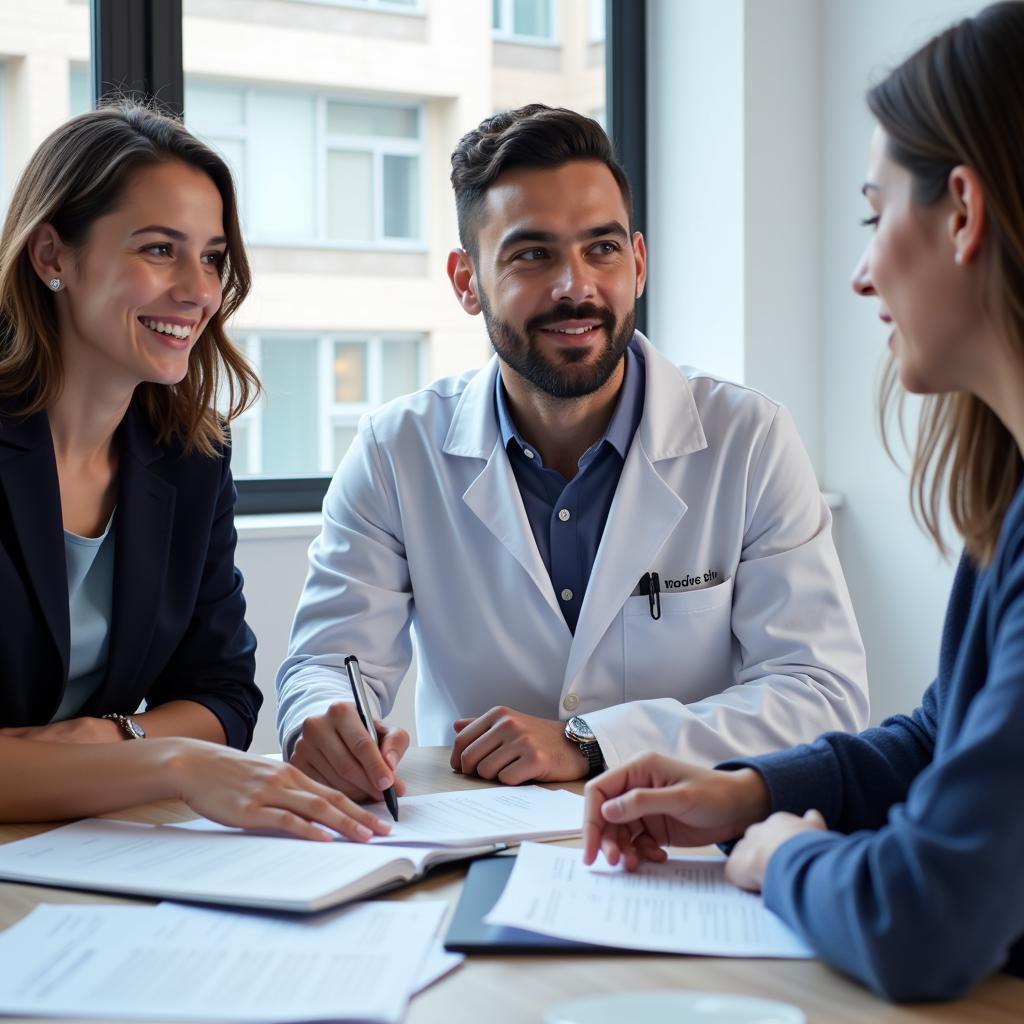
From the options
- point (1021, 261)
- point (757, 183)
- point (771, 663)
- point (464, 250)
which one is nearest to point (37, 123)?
point (464, 250)

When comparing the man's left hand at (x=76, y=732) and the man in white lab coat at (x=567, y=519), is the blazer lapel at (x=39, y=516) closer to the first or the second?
the man's left hand at (x=76, y=732)

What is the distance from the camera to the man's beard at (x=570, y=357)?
196 cm

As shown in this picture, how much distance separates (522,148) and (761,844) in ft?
4.10

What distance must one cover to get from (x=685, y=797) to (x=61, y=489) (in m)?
1.11

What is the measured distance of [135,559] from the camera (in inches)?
71.4

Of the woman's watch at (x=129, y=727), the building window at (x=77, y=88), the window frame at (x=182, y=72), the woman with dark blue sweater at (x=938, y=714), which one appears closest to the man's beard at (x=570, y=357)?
the woman with dark blue sweater at (x=938, y=714)

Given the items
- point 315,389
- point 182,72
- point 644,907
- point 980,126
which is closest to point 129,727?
point 644,907

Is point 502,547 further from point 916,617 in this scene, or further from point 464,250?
point 916,617

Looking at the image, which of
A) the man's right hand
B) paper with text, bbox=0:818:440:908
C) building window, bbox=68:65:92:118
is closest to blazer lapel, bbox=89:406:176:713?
the man's right hand

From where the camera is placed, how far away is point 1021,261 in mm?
962

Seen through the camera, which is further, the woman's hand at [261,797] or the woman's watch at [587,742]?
the woman's watch at [587,742]

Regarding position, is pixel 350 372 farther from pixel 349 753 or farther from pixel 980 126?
pixel 980 126

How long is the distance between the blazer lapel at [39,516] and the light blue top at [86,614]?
7 centimetres

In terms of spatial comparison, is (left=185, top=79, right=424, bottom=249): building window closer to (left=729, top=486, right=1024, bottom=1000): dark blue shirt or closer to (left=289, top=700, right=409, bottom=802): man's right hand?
(left=289, top=700, right=409, bottom=802): man's right hand
